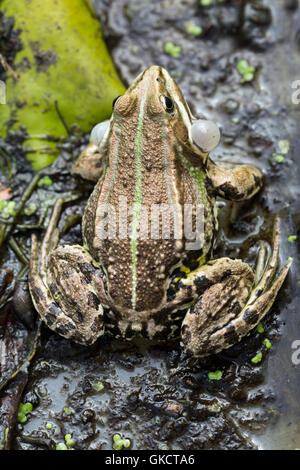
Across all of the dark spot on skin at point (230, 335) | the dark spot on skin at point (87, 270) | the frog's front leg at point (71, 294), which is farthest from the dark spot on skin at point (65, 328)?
the dark spot on skin at point (230, 335)

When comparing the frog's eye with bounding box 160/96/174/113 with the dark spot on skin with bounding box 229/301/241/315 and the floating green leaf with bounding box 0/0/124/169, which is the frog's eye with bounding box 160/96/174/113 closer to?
the floating green leaf with bounding box 0/0/124/169

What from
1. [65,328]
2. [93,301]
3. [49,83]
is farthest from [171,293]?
[49,83]

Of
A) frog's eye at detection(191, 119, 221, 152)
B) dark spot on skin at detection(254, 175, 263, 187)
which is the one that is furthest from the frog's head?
dark spot on skin at detection(254, 175, 263, 187)

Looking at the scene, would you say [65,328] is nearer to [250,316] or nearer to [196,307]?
[196,307]

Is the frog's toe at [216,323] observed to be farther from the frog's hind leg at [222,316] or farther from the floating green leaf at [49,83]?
the floating green leaf at [49,83]

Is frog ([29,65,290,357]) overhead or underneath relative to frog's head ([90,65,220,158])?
underneath

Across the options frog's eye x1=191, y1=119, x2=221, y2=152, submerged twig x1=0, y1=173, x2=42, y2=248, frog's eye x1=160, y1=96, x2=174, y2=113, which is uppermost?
frog's eye x1=160, y1=96, x2=174, y2=113
